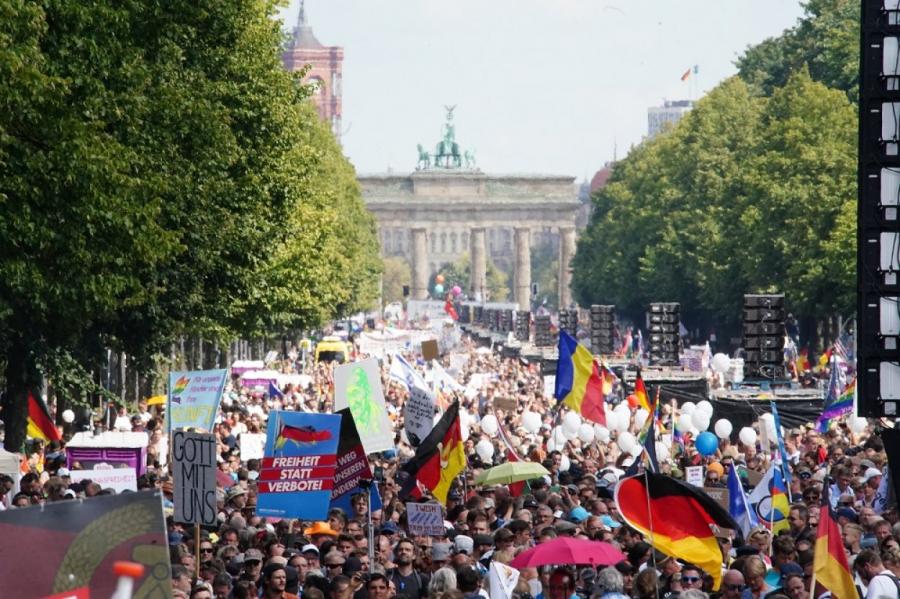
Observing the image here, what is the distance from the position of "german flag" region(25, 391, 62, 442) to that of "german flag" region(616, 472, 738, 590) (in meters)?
16.5

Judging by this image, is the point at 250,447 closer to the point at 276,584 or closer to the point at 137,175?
the point at 137,175

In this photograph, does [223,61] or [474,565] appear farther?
[223,61]

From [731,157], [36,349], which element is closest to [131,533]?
[36,349]

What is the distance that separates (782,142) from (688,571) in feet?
196

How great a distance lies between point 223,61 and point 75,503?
2669cm

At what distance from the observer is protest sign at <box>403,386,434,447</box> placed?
25641 mm

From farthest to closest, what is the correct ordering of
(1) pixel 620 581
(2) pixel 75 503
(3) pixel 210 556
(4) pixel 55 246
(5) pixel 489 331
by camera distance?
1. (5) pixel 489 331
2. (4) pixel 55 246
3. (3) pixel 210 556
4. (1) pixel 620 581
5. (2) pixel 75 503

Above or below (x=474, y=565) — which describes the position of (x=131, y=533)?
above

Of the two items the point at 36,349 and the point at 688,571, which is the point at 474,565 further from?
the point at 36,349

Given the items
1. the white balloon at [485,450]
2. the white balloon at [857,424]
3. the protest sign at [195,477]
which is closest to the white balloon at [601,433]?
the white balloon at [485,450]

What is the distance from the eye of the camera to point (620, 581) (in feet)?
44.4

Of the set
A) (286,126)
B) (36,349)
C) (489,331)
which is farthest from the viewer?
(489,331)

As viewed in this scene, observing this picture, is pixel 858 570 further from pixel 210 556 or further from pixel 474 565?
pixel 210 556

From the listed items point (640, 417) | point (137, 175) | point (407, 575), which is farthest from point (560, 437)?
point (407, 575)
